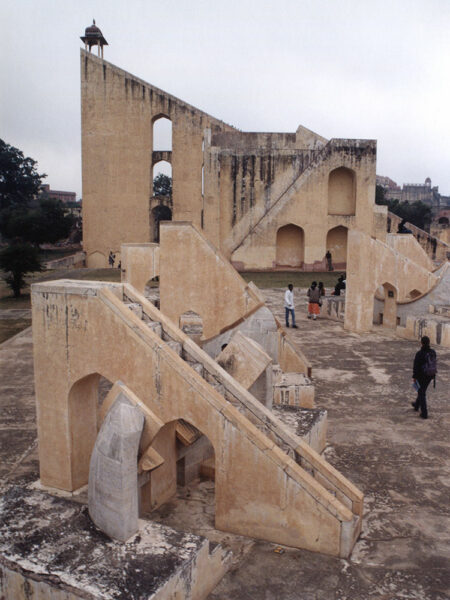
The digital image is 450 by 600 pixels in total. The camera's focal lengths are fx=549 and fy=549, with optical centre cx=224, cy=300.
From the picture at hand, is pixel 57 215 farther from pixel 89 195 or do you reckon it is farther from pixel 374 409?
pixel 374 409


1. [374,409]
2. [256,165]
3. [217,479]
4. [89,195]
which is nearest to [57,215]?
[89,195]

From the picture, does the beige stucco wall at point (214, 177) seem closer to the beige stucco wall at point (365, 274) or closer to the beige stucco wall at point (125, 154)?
the beige stucco wall at point (125, 154)

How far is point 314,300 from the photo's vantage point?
13680 millimetres

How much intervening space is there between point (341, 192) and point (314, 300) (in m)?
13.8

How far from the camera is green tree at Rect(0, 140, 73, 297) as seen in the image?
61.7 feet

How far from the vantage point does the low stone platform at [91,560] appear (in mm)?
3078

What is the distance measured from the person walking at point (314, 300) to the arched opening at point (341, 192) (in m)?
12.9

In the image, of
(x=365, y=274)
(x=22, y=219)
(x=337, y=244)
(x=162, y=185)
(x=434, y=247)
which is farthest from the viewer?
(x=162, y=185)

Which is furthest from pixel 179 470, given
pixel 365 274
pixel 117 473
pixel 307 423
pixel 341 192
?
pixel 341 192

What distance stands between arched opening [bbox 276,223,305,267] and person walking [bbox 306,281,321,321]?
1185cm

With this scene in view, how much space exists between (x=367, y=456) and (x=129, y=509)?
3335 millimetres

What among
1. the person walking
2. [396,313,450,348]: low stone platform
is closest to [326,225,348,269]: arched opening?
the person walking

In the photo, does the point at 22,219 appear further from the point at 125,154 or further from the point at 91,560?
the point at 91,560

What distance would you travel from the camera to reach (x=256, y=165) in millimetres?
25000
